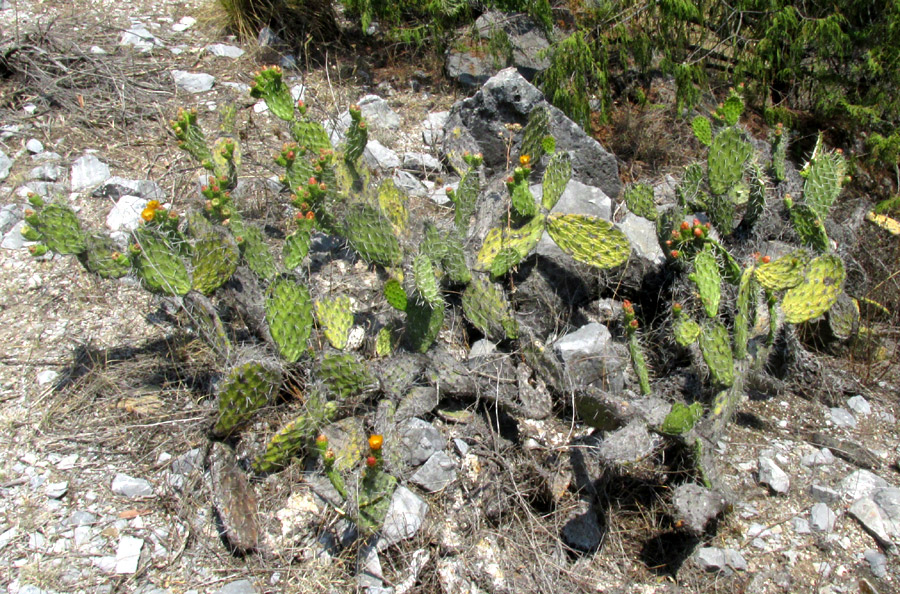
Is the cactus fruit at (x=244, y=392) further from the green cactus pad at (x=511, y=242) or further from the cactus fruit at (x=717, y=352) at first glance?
the cactus fruit at (x=717, y=352)

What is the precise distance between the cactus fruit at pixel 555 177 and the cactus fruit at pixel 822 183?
124 centimetres

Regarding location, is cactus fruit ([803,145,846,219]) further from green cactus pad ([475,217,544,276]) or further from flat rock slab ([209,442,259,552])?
flat rock slab ([209,442,259,552])

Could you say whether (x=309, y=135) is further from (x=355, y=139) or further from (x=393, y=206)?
(x=393, y=206)

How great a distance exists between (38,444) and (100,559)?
580mm

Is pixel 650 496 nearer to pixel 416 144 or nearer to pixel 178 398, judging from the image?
pixel 178 398

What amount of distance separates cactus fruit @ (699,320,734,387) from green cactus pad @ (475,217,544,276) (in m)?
0.84

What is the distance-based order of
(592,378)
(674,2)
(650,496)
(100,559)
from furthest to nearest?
(674,2) < (592,378) < (650,496) < (100,559)

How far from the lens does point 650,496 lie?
2645mm

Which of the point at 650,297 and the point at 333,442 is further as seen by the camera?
the point at 650,297

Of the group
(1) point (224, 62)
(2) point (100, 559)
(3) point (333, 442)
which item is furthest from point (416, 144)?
(2) point (100, 559)

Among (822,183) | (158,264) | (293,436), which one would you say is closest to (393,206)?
(158,264)

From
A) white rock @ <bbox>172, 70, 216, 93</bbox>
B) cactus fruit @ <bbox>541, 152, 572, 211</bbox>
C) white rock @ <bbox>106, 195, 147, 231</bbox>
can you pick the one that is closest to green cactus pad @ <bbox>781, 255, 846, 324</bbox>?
cactus fruit @ <bbox>541, 152, 572, 211</bbox>

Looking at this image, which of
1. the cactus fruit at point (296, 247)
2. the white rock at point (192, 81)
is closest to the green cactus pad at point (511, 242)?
the cactus fruit at point (296, 247)

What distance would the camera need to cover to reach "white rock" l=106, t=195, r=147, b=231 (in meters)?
3.39
